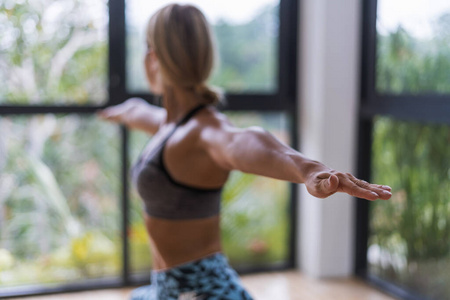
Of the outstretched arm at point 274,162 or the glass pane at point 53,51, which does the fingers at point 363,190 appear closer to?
the outstretched arm at point 274,162

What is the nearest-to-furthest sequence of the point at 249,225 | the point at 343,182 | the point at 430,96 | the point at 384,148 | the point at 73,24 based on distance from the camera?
the point at 343,182 → the point at 430,96 → the point at 73,24 → the point at 384,148 → the point at 249,225

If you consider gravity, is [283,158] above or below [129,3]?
below

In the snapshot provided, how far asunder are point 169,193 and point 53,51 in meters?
1.46

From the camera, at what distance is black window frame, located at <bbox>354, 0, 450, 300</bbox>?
2.83 meters

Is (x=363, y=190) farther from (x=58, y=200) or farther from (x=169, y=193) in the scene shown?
(x=58, y=200)

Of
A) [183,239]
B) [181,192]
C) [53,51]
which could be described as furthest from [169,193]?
[53,51]

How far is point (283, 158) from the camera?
130 cm

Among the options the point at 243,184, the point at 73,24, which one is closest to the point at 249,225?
the point at 243,184

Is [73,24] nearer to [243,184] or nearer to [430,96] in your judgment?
[243,184]

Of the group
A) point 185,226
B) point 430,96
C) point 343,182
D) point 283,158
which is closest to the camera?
point 343,182

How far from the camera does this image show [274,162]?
51.8 inches

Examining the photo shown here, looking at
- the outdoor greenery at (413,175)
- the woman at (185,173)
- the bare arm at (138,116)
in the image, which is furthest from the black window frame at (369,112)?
the woman at (185,173)

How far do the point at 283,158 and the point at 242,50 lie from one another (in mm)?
2013

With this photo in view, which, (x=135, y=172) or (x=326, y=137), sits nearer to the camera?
(x=135, y=172)
